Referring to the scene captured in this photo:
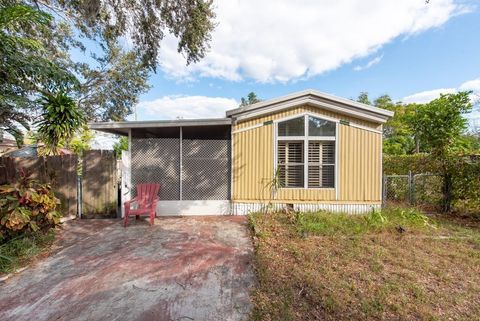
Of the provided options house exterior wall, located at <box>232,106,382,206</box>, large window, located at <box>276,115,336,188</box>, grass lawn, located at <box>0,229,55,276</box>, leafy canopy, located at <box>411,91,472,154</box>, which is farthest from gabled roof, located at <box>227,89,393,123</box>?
grass lawn, located at <box>0,229,55,276</box>

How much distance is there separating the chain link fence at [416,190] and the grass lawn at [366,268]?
4.30 ft

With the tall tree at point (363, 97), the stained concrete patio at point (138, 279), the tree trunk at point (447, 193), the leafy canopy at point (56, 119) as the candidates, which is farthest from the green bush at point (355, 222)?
the tall tree at point (363, 97)

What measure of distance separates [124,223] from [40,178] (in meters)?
2.22

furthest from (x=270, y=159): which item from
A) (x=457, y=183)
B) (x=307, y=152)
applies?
(x=457, y=183)

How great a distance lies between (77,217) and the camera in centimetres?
578

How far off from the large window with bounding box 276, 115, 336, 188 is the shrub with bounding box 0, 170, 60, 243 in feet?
15.9

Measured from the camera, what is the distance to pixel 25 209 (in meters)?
3.70

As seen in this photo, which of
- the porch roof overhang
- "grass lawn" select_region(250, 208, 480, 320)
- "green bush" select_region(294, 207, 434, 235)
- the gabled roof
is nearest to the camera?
"grass lawn" select_region(250, 208, 480, 320)

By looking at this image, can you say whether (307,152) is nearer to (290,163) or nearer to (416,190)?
(290,163)

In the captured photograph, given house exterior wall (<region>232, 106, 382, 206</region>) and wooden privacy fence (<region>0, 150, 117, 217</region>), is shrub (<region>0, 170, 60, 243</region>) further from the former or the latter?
house exterior wall (<region>232, 106, 382, 206</region>)

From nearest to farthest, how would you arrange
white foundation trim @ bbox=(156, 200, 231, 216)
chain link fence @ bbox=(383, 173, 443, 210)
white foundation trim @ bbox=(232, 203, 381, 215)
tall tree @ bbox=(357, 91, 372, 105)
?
white foundation trim @ bbox=(232, 203, 381, 215) < white foundation trim @ bbox=(156, 200, 231, 216) < chain link fence @ bbox=(383, 173, 443, 210) < tall tree @ bbox=(357, 91, 372, 105)

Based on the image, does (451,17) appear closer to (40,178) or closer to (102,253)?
(102,253)

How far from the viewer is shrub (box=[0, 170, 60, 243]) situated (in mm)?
3520

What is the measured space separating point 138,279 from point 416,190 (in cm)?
759
